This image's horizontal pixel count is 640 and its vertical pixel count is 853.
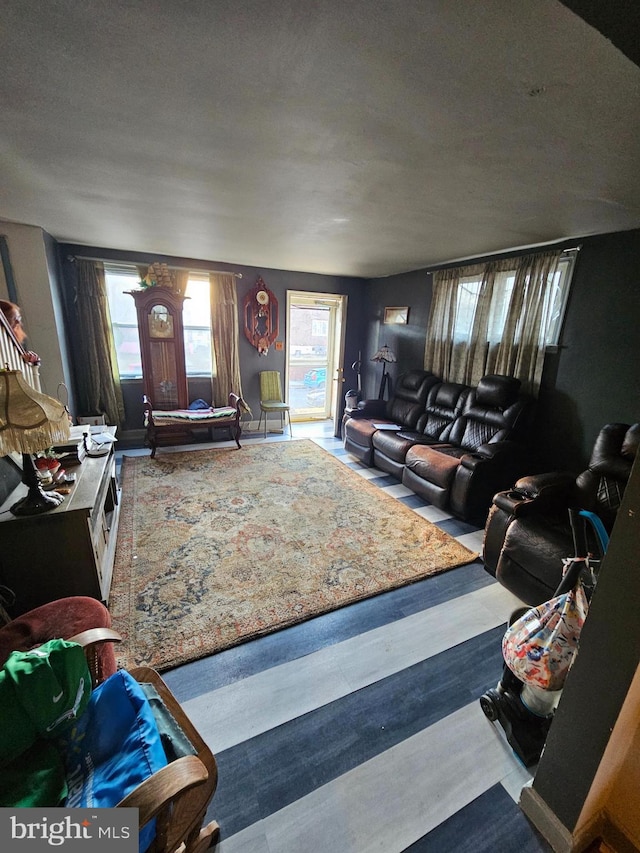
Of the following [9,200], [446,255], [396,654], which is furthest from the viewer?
[446,255]

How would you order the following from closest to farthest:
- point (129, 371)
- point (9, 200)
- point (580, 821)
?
point (580, 821) < point (9, 200) < point (129, 371)

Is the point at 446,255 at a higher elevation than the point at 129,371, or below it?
higher

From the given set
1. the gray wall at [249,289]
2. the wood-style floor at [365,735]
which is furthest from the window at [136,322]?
the wood-style floor at [365,735]

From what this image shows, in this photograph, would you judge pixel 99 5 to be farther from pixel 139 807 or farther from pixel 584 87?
pixel 139 807

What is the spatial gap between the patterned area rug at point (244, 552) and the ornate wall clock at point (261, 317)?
2.11 metres

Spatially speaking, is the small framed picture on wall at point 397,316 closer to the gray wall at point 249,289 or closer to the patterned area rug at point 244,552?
the gray wall at point 249,289

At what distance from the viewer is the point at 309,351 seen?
5.88 meters

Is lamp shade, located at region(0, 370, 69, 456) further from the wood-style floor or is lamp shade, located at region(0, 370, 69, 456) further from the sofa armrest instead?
the sofa armrest

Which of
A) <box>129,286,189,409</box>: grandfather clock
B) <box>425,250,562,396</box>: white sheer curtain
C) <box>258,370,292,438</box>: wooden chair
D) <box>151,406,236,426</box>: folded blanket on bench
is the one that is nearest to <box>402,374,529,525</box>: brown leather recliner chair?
<box>425,250,562,396</box>: white sheer curtain

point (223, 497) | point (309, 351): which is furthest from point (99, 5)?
point (309, 351)

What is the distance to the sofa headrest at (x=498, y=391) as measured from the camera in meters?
3.14

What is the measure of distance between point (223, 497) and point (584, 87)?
3.22 metres

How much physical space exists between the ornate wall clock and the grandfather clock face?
106 cm

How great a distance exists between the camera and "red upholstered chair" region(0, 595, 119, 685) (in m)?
1.13
